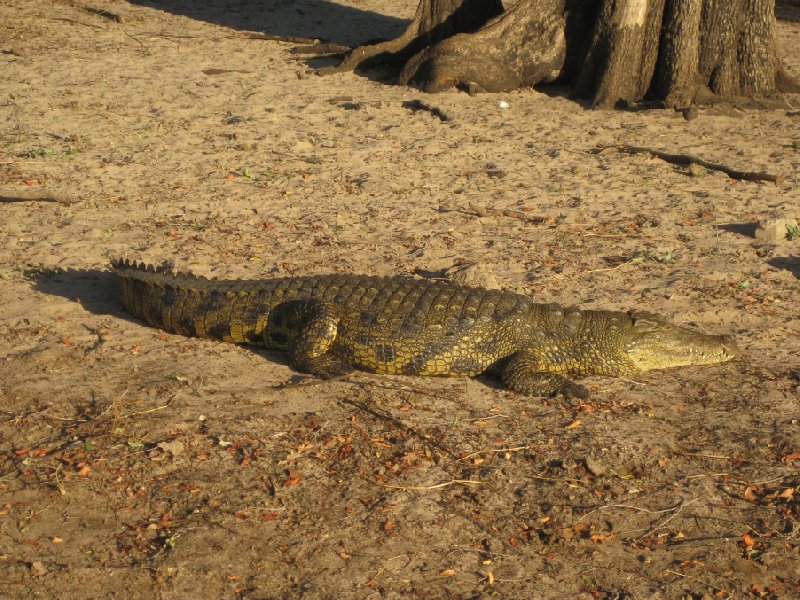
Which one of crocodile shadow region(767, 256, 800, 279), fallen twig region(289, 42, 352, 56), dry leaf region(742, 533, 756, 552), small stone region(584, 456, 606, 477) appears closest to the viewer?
dry leaf region(742, 533, 756, 552)

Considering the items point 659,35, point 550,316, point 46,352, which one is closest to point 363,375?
point 550,316

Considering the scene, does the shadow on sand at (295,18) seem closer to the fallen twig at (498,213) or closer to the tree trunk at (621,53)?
the tree trunk at (621,53)

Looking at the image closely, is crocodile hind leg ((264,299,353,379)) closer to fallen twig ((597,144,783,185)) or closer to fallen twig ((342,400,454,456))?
fallen twig ((342,400,454,456))

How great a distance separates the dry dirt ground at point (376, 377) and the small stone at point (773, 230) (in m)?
0.09

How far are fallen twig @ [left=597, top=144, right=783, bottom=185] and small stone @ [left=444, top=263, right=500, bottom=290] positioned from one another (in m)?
3.41

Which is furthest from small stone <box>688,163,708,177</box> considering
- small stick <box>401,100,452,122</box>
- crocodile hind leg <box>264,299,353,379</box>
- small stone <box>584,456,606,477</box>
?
small stone <box>584,456,606,477</box>

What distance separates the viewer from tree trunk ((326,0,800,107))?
11258 millimetres

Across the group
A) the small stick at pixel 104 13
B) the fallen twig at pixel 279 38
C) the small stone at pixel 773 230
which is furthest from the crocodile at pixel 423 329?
the small stick at pixel 104 13

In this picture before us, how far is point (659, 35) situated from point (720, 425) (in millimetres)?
7125

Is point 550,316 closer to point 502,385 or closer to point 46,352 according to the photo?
point 502,385

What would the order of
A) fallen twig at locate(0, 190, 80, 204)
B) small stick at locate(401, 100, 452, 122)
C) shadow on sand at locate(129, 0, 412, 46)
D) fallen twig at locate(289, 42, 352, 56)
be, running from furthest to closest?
shadow on sand at locate(129, 0, 412, 46) < fallen twig at locate(289, 42, 352, 56) < small stick at locate(401, 100, 452, 122) < fallen twig at locate(0, 190, 80, 204)

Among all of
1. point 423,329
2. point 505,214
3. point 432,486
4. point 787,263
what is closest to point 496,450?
point 432,486

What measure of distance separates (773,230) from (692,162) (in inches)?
72.2

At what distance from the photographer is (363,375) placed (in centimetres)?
620
